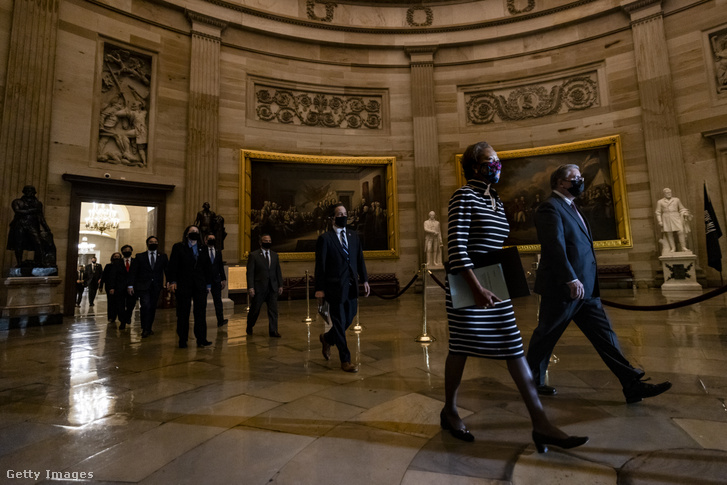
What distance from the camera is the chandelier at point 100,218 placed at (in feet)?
56.5

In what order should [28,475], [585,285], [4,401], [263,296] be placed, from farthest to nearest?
[263,296], [4,401], [585,285], [28,475]

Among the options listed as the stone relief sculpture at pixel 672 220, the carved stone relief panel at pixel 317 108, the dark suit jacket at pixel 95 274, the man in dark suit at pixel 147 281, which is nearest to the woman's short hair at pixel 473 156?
the man in dark suit at pixel 147 281

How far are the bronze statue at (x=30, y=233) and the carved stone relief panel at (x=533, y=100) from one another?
1319 cm

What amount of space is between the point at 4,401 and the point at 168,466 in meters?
2.17

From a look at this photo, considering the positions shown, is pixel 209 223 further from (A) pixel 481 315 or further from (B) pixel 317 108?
(A) pixel 481 315

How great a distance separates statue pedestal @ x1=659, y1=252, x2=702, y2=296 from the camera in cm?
1002

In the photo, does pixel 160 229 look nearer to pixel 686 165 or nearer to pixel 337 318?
pixel 337 318

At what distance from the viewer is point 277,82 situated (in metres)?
13.5

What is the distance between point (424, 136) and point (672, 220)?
316 inches

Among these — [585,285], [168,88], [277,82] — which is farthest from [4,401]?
[277,82]

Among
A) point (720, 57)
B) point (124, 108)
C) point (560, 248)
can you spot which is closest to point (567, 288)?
point (560, 248)

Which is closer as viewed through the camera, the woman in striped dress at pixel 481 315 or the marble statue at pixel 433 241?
the woman in striped dress at pixel 481 315

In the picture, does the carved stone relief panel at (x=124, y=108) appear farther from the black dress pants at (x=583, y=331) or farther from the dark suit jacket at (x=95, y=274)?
the black dress pants at (x=583, y=331)

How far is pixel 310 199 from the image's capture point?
1326 centimetres
